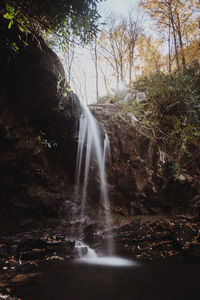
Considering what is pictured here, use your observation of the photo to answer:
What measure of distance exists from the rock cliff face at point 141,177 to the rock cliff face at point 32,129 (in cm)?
201

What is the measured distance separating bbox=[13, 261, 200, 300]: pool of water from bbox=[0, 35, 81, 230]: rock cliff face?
6.32 ft

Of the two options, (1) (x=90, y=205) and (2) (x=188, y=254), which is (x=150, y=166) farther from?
(2) (x=188, y=254)

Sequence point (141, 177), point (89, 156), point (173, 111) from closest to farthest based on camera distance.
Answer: point (89, 156) → point (141, 177) → point (173, 111)

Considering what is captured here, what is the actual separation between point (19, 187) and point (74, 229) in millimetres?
1858

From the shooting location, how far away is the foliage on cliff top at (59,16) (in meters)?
3.10

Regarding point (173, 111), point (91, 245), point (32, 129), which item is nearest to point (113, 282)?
point (91, 245)

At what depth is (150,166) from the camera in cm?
648

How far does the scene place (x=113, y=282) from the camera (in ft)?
7.22

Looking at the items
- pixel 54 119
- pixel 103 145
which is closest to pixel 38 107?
pixel 54 119

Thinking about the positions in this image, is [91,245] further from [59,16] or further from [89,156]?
[59,16]

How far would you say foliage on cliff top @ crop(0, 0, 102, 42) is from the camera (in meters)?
3.10

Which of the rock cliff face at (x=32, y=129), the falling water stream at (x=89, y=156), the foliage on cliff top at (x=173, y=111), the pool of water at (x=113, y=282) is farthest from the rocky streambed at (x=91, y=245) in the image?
the foliage on cliff top at (x=173, y=111)

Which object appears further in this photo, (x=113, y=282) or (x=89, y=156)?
(x=89, y=156)

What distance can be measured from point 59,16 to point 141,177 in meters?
5.37
